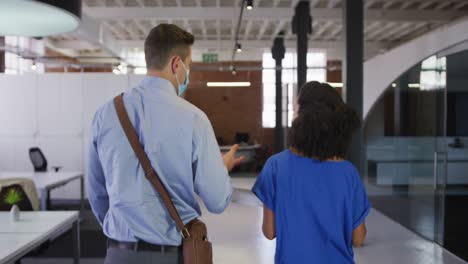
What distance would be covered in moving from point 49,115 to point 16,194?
21.5ft

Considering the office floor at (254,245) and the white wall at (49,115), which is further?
the white wall at (49,115)

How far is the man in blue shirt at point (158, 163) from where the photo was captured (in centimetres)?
163

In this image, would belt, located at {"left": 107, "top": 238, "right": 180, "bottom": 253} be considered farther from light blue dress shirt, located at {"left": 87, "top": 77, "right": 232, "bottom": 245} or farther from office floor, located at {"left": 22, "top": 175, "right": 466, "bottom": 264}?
office floor, located at {"left": 22, "top": 175, "right": 466, "bottom": 264}

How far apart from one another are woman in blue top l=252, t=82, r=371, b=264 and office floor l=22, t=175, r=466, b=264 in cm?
209

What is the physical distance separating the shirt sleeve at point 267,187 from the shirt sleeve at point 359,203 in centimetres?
33

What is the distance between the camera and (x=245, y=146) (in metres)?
13.5

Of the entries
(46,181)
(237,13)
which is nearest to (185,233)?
(46,181)

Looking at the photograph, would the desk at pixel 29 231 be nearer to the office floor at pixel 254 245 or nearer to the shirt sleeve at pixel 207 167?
the office floor at pixel 254 245

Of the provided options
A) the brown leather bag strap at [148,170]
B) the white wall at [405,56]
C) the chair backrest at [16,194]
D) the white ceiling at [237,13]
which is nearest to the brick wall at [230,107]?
the white ceiling at [237,13]

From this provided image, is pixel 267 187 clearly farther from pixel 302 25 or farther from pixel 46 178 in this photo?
pixel 302 25

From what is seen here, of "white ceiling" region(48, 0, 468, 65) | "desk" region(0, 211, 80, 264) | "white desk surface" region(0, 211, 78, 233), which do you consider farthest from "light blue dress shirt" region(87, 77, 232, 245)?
"white ceiling" region(48, 0, 468, 65)

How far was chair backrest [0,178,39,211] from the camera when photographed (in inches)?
173

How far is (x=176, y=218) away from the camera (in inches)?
63.9

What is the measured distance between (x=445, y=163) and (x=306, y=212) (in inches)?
168
